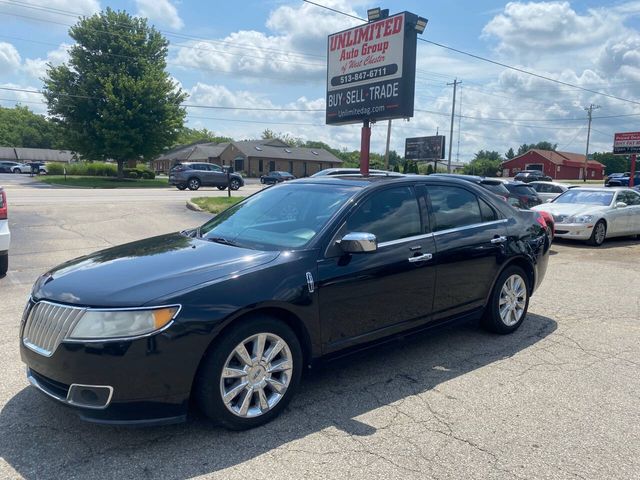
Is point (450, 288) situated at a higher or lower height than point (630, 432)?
higher

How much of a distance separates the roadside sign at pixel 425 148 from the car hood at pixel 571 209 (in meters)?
44.2

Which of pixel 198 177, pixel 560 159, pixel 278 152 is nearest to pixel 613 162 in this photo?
pixel 560 159

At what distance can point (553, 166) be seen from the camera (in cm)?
8406

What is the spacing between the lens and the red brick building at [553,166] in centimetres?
8425

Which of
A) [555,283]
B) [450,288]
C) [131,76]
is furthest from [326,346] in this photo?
[131,76]

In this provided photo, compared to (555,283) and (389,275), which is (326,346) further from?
(555,283)

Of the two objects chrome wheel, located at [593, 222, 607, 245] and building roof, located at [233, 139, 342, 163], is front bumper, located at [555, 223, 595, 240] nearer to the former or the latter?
chrome wheel, located at [593, 222, 607, 245]

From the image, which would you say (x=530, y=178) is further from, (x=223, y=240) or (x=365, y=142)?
(x=223, y=240)

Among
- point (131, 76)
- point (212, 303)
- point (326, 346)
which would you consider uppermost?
point (131, 76)

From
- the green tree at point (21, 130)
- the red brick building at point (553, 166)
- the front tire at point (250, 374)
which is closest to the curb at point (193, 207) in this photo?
the front tire at point (250, 374)

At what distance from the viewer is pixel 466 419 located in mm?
3553

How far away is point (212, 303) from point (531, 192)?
13.7m

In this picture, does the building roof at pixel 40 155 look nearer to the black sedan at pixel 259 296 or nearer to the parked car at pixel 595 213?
the parked car at pixel 595 213

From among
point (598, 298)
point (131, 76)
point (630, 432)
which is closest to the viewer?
point (630, 432)
